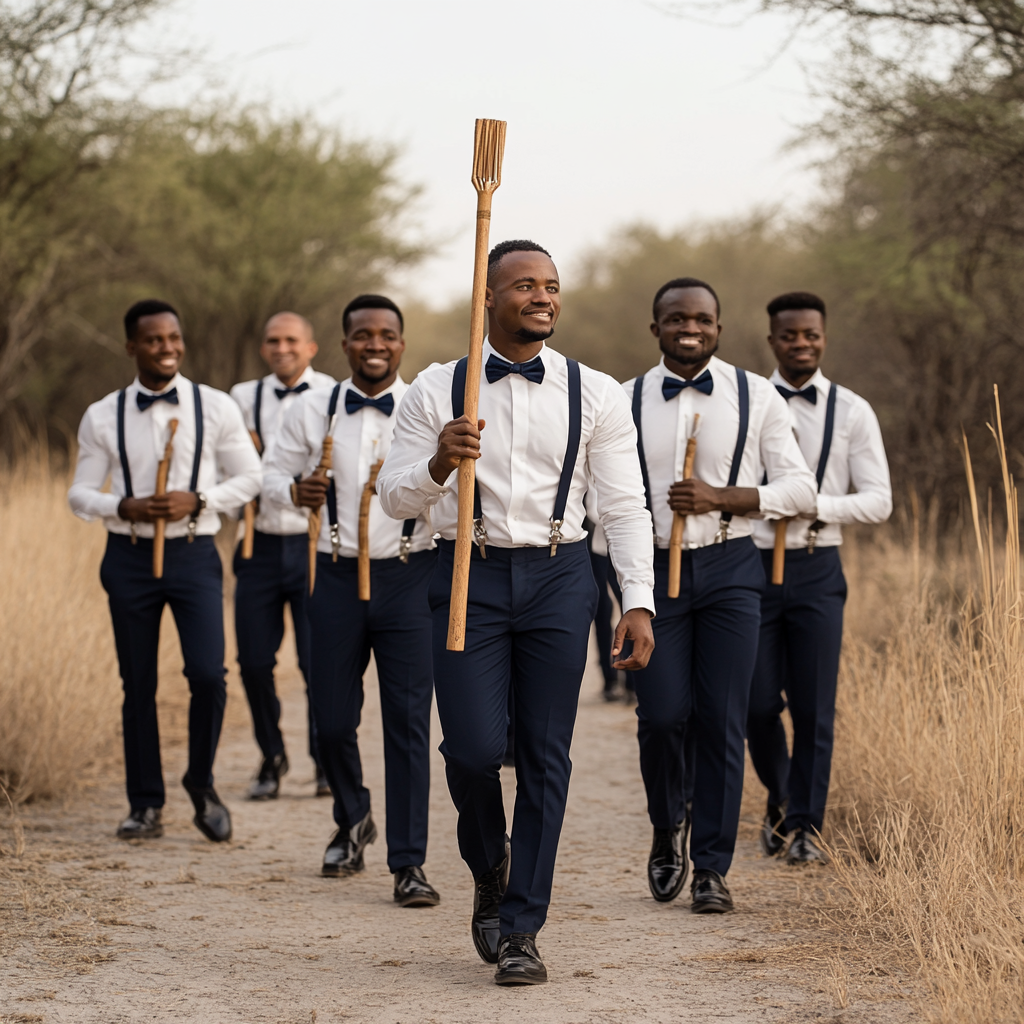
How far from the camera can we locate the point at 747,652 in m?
5.82

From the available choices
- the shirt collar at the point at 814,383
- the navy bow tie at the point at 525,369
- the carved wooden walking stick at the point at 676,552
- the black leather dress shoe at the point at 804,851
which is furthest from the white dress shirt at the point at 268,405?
the navy bow tie at the point at 525,369

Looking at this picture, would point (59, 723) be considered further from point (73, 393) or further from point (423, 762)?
point (73, 393)

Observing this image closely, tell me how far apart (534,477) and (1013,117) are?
7209mm

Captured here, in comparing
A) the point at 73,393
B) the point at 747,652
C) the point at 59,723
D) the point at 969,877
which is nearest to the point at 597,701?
the point at 59,723

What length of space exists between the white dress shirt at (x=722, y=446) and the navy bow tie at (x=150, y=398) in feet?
7.82

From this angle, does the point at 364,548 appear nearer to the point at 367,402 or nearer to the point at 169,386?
the point at 367,402

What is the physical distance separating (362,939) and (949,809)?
2192 mm

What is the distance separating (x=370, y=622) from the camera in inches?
242

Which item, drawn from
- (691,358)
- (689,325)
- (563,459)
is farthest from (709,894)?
(689,325)

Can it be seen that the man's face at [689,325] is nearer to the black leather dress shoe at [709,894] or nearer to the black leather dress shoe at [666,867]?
the black leather dress shoe at [666,867]

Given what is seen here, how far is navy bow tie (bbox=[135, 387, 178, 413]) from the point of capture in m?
7.02

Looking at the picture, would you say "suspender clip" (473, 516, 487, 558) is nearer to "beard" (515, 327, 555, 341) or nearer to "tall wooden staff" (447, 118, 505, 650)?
"tall wooden staff" (447, 118, 505, 650)

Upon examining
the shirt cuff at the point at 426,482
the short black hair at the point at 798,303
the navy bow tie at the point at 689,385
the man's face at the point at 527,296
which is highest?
the short black hair at the point at 798,303

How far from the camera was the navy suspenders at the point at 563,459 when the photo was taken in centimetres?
484
